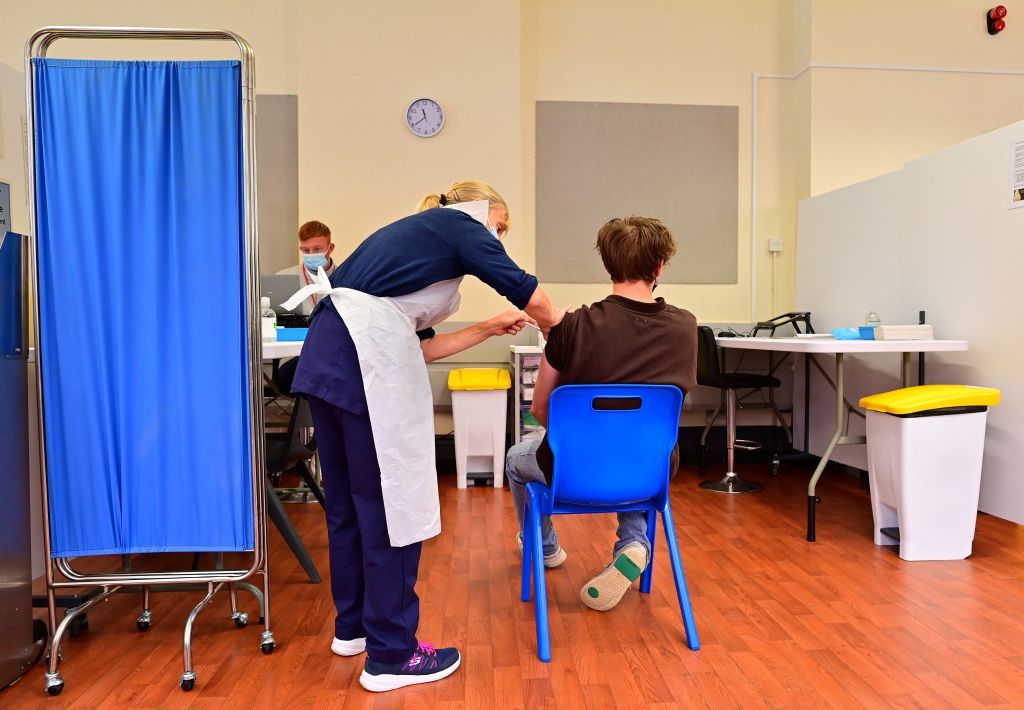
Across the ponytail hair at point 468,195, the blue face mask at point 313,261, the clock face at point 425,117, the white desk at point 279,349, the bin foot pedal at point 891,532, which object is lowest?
the bin foot pedal at point 891,532

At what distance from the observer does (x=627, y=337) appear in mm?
1900

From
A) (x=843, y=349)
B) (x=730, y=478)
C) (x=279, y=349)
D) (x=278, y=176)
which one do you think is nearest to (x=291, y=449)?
(x=279, y=349)

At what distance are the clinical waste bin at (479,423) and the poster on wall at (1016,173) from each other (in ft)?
Result: 8.11

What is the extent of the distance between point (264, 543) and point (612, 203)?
3.60 meters

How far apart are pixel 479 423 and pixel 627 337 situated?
2323 mm

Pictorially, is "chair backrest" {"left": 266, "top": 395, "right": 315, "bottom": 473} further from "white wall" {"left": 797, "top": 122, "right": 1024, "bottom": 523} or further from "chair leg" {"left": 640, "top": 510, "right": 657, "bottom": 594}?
"white wall" {"left": 797, "top": 122, "right": 1024, "bottom": 523}

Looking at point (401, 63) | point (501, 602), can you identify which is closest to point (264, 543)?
point (501, 602)

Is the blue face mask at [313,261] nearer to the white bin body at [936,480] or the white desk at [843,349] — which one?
the white desk at [843,349]

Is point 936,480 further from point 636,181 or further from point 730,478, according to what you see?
point 636,181

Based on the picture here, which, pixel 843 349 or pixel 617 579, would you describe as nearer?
pixel 617 579

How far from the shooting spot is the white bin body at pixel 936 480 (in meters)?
A: 2.62

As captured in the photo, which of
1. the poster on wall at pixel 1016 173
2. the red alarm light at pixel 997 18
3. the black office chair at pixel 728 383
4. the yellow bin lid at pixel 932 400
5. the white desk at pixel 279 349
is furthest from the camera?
the red alarm light at pixel 997 18

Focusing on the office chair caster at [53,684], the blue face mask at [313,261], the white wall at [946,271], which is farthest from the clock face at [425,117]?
the office chair caster at [53,684]

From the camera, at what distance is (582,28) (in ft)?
16.1
